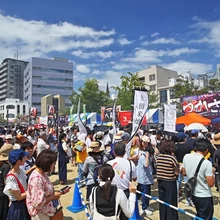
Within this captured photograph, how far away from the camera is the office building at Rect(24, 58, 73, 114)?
92562 mm

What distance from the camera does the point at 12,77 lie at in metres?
112

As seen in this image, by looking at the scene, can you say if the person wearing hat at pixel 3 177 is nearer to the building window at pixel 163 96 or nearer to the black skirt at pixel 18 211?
the black skirt at pixel 18 211

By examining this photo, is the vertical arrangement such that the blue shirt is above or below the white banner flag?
below

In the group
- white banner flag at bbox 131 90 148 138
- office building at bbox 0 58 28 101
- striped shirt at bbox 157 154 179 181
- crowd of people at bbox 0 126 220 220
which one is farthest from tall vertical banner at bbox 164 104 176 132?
office building at bbox 0 58 28 101

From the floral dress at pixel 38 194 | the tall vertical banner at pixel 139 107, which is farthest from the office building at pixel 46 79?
the floral dress at pixel 38 194

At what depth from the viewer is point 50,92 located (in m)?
95.3

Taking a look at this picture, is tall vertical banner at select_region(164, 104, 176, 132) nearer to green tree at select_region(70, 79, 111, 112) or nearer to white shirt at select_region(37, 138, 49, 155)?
white shirt at select_region(37, 138, 49, 155)

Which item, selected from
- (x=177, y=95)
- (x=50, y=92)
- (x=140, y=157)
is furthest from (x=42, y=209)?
(x=50, y=92)

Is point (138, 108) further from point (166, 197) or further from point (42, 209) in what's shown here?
point (42, 209)

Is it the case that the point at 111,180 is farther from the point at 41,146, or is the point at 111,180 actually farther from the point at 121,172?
the point at 41,146

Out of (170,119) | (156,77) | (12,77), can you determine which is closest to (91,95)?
(156,77)

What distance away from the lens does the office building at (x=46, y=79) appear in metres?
92.6

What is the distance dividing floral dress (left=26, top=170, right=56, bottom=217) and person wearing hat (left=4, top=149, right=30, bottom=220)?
33 cm

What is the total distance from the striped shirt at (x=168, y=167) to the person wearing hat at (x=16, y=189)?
232 cm
